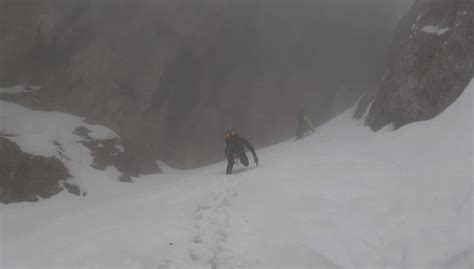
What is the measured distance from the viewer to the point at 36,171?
1823 centimetres

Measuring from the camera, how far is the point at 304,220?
28.6ft

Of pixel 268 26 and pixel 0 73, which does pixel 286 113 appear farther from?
pixel 0 73

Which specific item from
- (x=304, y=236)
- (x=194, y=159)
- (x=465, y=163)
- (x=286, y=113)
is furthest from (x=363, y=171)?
(x=286, y=113)

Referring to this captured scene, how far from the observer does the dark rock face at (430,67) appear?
47.8 ft

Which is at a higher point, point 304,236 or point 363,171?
point 363,171

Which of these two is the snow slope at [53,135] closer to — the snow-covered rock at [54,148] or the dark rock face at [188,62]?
the snow-covered rock at [54,148]

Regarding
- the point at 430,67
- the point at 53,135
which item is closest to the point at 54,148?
the point at 53,135

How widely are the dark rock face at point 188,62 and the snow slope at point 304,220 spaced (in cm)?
1350

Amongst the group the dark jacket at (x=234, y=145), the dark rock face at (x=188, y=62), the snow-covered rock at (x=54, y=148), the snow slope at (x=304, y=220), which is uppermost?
the dark rock face at (x=188, y=62)

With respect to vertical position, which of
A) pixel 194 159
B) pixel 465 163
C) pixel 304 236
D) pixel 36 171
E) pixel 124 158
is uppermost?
pixel 194 159

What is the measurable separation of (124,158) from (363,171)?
56.2 ft

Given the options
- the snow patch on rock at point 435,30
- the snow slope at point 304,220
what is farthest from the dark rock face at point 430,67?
the snow slope at point 304,220

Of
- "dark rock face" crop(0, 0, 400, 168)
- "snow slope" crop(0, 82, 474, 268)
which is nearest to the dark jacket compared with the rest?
"snow slope" crop(0, 82, 474, 268)

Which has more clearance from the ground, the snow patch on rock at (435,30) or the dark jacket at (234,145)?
the snow patch on rock at (435,30)
